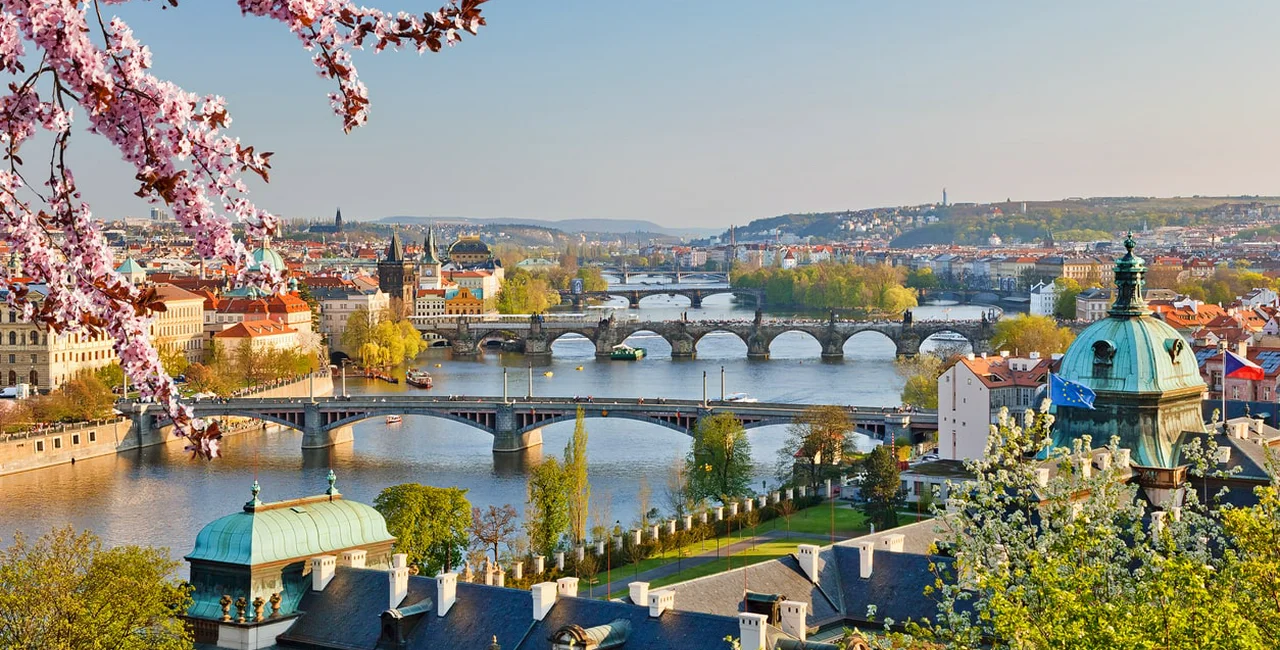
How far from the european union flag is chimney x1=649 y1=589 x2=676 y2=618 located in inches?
320

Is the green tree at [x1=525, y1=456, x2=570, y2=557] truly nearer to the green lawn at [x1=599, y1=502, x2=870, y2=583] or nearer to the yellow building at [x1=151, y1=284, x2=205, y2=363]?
the green lawn at [x1=599, y1=502, x2=870, y2=583]

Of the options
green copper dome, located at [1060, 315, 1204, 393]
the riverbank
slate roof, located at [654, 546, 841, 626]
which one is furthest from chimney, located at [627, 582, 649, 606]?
the riverbank

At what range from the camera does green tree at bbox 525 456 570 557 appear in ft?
95.7

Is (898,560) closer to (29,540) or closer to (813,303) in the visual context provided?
(29,540)

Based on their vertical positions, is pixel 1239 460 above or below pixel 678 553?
above

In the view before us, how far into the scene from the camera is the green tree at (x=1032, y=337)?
57.1 metres

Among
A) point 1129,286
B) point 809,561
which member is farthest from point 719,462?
point 809,561

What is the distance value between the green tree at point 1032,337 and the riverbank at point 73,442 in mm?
25119

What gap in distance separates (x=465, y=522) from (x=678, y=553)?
3545mm

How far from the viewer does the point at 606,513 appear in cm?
3438

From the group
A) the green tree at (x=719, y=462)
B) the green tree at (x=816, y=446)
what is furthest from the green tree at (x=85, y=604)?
the green tree at (x=816, y=446)

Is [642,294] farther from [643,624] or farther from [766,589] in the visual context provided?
[643,624]

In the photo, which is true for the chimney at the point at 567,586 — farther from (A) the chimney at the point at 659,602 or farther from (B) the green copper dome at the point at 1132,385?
(B) the green copper dome at the point at 1132,385

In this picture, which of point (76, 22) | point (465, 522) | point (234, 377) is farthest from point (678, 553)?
point (234, 377)
